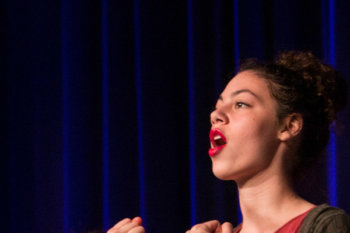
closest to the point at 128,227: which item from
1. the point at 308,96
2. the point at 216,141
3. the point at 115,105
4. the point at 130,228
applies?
the point at 130,228

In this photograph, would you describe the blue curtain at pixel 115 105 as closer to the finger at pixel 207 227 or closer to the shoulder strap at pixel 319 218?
the finger at pixel 207 227

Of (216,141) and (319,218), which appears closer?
(319,218)

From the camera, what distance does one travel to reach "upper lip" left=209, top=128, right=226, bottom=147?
123 cm

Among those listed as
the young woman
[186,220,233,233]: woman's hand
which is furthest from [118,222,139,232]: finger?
[186,220,233,233]: woman's hand

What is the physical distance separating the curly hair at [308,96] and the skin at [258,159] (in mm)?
22

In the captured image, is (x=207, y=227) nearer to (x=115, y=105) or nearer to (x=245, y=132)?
(x=245, y=132)

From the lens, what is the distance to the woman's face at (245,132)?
1.20 metres

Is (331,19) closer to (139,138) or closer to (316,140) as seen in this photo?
(316,140)

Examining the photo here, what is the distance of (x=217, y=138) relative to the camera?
1.24 metres

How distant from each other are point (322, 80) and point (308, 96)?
0.06 m

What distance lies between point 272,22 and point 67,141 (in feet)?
2.96

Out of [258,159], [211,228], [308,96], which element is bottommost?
[211,228]

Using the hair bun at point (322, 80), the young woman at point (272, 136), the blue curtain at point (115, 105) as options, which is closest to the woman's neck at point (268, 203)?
Result: the young woman at point (272, 136)

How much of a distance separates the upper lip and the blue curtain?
0.58m
